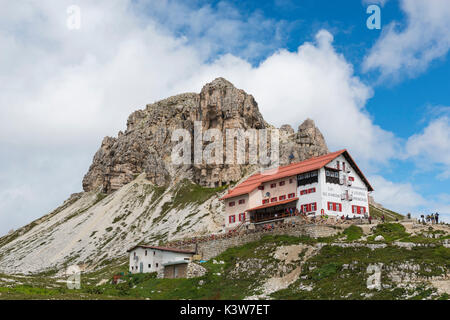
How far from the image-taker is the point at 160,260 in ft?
236

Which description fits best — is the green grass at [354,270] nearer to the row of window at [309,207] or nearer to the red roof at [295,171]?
the row of window at [309,207]

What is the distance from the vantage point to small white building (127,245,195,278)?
66188 millimetres

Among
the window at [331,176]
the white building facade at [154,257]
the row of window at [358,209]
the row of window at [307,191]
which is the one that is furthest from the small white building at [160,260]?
the row of window at [358,209]

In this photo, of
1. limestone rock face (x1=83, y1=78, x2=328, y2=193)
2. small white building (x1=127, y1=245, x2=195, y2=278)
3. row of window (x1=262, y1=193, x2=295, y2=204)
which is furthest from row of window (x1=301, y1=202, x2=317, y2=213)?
limestone rock face (x1=83, y1=78, x2=328, y2=193)

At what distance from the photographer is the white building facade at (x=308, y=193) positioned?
72938mm

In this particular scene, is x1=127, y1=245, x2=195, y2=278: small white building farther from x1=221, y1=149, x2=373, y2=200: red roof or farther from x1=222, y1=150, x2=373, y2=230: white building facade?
x1=221, y1=149, x2=373, y2=200: red roof

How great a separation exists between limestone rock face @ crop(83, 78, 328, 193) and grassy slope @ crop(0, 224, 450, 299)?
79.7m

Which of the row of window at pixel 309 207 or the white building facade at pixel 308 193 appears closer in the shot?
the row of window at pixel 309 207

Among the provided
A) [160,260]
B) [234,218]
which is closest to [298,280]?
[160,260]

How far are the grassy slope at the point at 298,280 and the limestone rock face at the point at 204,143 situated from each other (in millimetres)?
79721

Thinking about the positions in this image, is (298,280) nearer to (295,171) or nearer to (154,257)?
(295,171)
